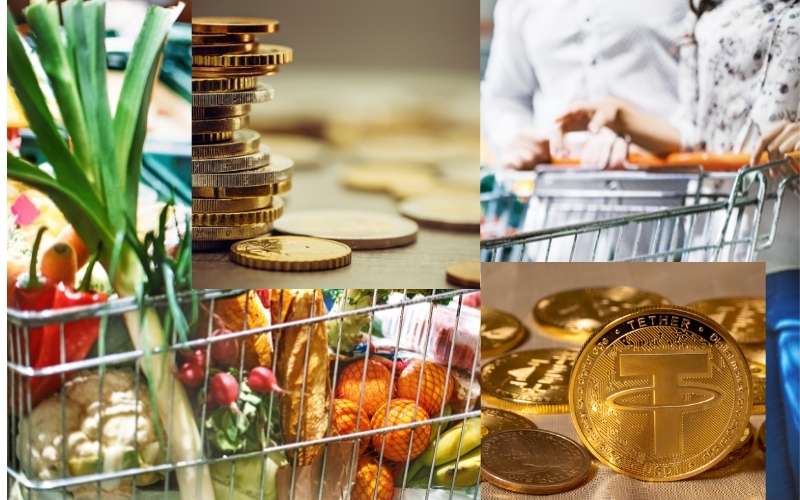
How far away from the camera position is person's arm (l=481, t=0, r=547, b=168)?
5.16 ft

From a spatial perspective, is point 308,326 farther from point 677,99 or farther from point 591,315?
point 677,99

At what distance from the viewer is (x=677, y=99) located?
157cm

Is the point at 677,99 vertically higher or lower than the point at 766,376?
higher

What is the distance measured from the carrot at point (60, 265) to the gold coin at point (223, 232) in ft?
0.67

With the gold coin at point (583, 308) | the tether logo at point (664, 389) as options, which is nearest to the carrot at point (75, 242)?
the gold coin at point (583, 308)

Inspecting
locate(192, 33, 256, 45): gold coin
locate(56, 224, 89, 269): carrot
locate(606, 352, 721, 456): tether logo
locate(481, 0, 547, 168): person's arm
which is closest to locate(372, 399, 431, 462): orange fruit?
locate(606, 352, 721, 456): tether logo

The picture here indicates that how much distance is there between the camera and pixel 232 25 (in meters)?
1.54

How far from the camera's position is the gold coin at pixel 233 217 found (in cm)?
157

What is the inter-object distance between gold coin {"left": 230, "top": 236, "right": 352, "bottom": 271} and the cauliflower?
0.28 meters

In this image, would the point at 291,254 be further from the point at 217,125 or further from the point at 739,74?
the point at 739,74

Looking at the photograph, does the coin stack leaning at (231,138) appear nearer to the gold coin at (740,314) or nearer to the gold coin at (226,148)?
the gold coin at (226,148)

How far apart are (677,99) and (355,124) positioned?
1.79ft

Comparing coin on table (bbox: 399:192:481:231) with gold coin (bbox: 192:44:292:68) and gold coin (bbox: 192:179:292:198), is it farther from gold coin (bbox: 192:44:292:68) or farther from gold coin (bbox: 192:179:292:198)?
gold coin (bbox: 192:44:292:68)

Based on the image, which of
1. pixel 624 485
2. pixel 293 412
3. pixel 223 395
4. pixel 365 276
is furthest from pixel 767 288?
pixel 223 395
